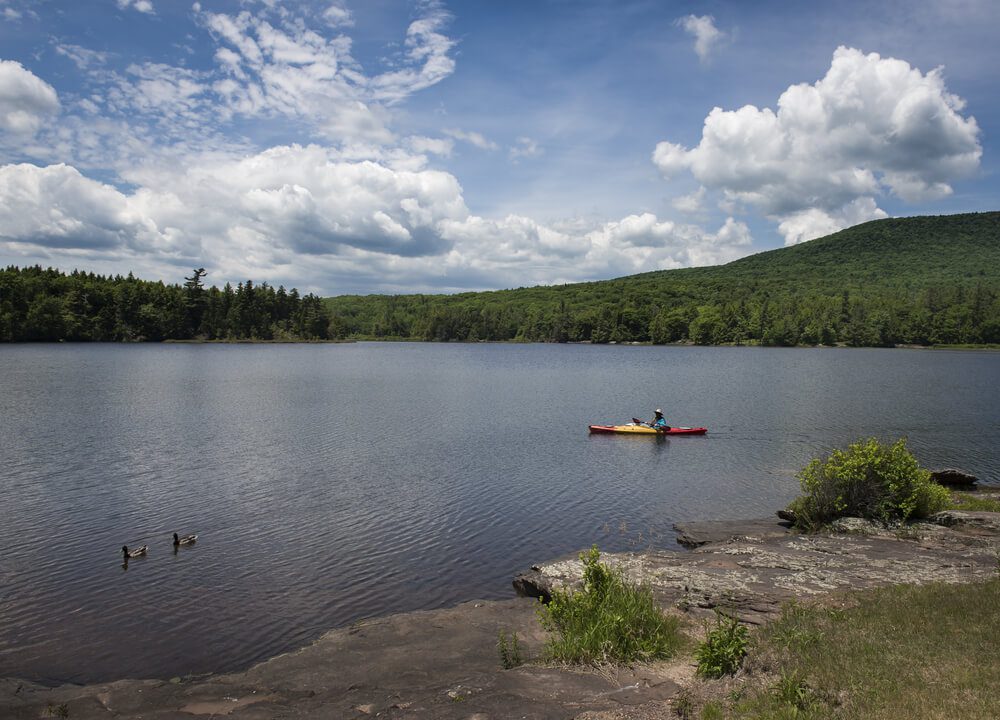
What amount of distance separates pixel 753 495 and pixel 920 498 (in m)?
8.85

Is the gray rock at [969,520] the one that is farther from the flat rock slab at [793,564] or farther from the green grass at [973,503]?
the green grass at [973,503]

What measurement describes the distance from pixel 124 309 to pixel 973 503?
621 ft

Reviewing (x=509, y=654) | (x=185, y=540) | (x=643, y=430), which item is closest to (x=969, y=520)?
(x=509, y=654)

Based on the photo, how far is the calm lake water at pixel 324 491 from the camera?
16.7 metres

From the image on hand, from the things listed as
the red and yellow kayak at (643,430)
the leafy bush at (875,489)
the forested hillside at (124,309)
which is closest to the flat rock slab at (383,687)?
the leafy bush at (875,489)

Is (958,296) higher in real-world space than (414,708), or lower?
higher

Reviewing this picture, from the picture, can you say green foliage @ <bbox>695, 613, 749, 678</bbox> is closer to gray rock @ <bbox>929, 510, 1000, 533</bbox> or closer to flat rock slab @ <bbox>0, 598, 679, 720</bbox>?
flat rock slab @ <bbox>0, 598, 679, 720</bbox>

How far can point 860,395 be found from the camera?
225 ft

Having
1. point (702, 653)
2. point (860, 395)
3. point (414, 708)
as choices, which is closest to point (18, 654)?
point (414, 708)

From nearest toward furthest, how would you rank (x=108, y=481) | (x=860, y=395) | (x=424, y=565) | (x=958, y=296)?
1. (x=424, y=565)
2. (x=108, y=481)
3. (x=860, y=395)
4. (x=958, y=296)

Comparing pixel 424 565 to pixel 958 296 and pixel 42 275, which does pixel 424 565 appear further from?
pixel 958 296

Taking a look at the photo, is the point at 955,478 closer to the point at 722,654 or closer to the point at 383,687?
the point at 722,654

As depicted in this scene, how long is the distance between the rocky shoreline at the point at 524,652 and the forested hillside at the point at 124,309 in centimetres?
18111

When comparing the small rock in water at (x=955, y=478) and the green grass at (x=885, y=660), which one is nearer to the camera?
the green grass at (x=885, y=660)
